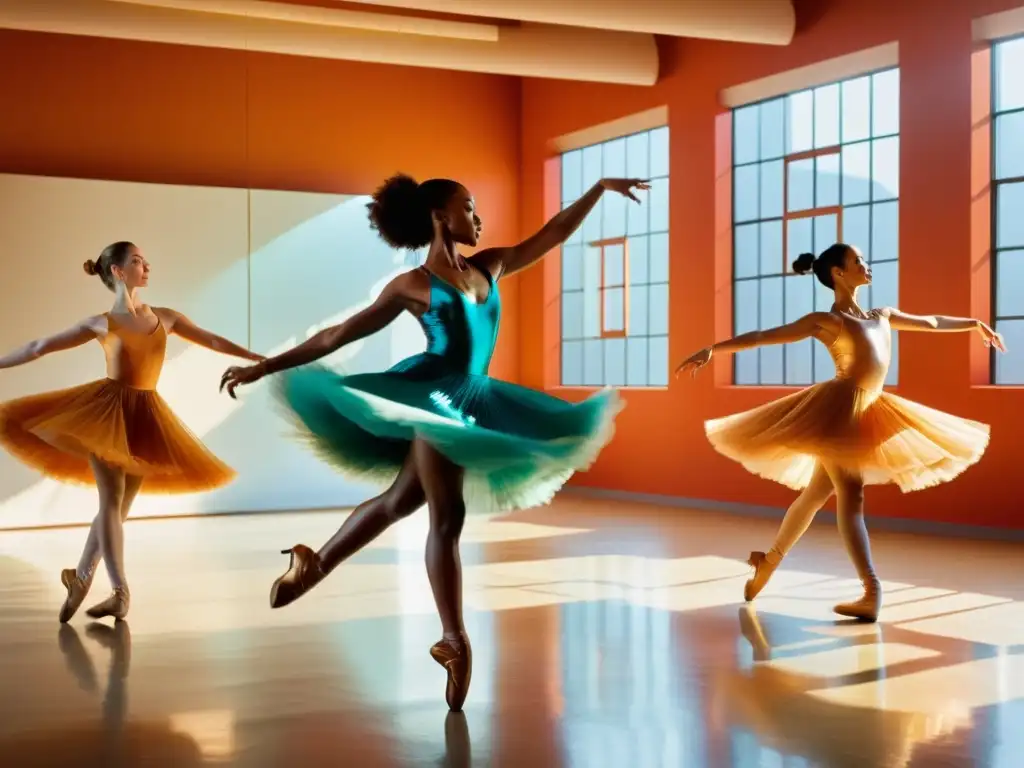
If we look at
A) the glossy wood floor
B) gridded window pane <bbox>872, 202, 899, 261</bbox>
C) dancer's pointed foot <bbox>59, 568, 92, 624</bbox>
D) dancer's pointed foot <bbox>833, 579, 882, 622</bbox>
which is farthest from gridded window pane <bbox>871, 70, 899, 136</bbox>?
dancer's pointed foot <bbox>59, 568, 92, 624</bbox>

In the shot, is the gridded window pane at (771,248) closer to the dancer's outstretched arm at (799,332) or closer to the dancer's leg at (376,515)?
the dancer's outstretched arm at (799,332)

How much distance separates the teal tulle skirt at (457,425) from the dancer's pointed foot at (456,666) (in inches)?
13.8

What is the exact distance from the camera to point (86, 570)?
4.66 metres

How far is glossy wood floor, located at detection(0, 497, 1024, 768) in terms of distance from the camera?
2.88 metres

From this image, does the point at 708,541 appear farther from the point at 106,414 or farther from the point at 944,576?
the point at 106,414

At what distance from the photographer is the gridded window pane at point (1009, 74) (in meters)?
7.23

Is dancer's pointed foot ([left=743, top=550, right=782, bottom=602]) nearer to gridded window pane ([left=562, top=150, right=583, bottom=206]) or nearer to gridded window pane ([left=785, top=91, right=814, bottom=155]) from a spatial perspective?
gridded window pane ([left=785, top=91, right=814, bottom=155])

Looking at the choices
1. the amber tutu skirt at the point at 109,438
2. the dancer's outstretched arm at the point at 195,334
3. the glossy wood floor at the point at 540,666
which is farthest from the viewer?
the dancer's outstretched arm at the point at 195,334

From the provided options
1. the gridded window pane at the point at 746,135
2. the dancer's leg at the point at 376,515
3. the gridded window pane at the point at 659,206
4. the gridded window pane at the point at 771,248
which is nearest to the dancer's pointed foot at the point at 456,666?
the dancer's leg at the point at 376,515

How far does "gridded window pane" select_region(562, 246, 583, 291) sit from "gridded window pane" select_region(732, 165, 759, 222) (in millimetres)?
1950

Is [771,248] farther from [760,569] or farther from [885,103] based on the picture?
[760,569]

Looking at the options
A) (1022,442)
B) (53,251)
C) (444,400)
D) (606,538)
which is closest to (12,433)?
(444,400)

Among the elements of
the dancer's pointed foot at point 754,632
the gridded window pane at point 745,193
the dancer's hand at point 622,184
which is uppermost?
the gridded window pane at point 745,193

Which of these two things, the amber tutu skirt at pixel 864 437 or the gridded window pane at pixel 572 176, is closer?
the amber tutu skirt at pixel 864 437
